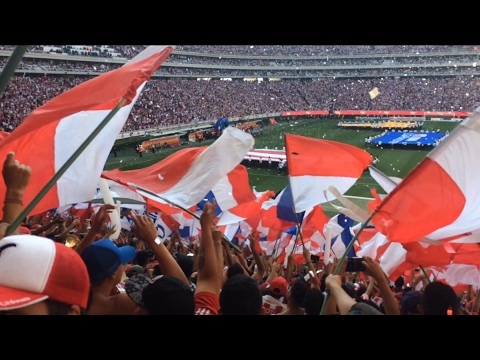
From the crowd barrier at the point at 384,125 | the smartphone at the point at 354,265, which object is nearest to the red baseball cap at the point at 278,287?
the smartphone at the point at 354,265

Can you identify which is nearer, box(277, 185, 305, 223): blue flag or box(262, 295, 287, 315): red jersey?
box(262, 295, 287, 315): red jersey

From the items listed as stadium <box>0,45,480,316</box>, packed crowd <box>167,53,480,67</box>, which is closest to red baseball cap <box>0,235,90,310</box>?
stadium <box>0,45,480,316</box>

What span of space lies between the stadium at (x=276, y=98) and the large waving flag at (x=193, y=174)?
1245cm

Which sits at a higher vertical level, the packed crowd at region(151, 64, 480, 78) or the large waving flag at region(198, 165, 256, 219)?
the packed crowd at region(151, 64, 480, 78)

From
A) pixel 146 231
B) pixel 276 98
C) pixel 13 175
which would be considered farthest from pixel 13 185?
pixel 276 98

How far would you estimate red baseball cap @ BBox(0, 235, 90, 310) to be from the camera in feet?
4.59

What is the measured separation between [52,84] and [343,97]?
34.3 meters

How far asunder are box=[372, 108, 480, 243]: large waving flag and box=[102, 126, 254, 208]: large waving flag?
150 cm

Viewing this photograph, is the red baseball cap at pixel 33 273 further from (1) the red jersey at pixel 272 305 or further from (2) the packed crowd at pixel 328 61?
(2) the packed crowd at pixel 328 61

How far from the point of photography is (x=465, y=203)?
2.67 m

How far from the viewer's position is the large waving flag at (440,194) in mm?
2500

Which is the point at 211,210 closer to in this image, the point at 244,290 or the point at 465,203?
the point at 244,290

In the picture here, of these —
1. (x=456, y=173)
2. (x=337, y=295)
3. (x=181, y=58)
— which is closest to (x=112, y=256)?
(x=337, y=295)

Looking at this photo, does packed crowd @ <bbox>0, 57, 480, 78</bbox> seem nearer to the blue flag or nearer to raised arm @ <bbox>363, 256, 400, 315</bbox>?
the blue flag
